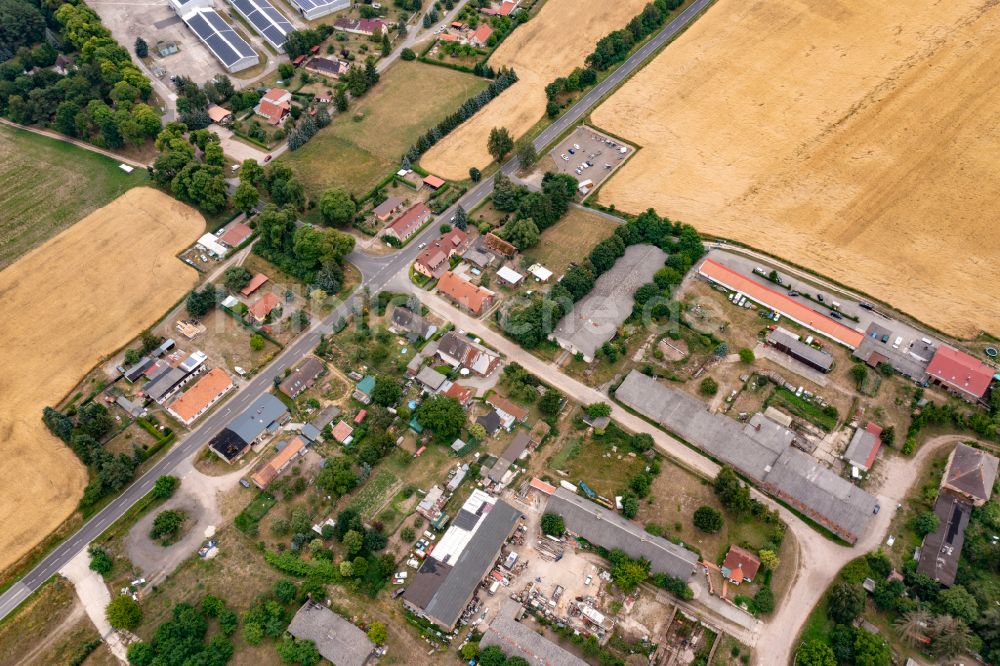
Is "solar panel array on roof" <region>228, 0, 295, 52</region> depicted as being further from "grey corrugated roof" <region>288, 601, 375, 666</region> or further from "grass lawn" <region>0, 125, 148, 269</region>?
"grey corrugated roof" <region>288, 601, 375, 666</region>

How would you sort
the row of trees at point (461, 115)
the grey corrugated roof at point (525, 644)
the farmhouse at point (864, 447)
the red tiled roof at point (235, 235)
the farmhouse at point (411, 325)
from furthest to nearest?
the row of trees at point (461, 115), the red tiled roof at point (235, 235), the farmhouse at point (411, 325), the farmhouse at point (864, 447), the grey corrugated roof at point (525, 644)

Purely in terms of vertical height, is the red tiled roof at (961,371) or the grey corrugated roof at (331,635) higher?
the red tiled roof at (961,371)

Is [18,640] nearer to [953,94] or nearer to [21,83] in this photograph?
[21,83]

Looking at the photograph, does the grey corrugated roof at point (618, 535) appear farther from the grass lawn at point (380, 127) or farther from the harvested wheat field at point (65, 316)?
the grass lawn at point (380, 127)

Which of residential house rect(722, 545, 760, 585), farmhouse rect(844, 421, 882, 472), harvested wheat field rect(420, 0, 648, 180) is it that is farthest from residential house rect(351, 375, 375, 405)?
farmhouse rect(844, 421, 882, 472)

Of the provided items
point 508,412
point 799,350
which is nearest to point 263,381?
point 508,412

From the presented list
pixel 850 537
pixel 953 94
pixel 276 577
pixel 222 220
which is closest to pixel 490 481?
pixel 276 577

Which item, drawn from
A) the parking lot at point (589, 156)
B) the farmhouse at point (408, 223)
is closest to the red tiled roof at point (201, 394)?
the farmhouse at point (408, 223)
